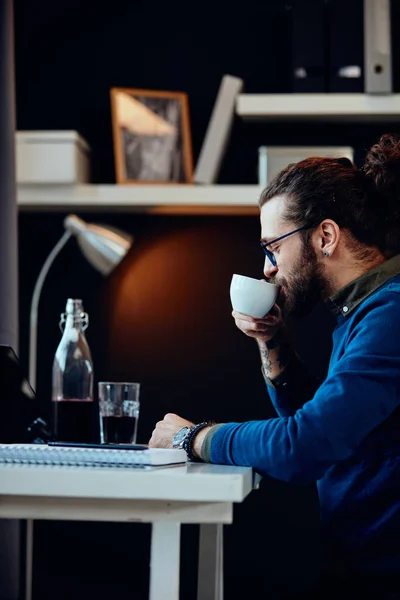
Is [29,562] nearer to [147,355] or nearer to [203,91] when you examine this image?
[147,355]

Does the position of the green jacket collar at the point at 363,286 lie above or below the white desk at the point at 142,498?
above

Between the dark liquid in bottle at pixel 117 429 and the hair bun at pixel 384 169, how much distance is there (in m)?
0.67

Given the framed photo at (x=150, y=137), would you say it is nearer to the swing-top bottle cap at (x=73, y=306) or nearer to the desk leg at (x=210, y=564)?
the swing-top bottle cap at (x=73, y=306)

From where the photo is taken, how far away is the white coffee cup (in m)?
1.66

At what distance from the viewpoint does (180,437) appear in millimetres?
1433

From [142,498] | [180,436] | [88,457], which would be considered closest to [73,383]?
[180,436]

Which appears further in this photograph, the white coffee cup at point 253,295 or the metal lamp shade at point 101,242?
the metal lamp shade at point 101,242

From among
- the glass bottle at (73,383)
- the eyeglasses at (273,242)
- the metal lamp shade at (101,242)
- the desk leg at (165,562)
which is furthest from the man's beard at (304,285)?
the metal lamp shade at (101,242)

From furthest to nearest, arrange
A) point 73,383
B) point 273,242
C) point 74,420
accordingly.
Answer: point 73,383 < point 74,420 < point 273,242

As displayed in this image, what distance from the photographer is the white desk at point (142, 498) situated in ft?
3.56

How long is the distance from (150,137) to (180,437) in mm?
→ 1548

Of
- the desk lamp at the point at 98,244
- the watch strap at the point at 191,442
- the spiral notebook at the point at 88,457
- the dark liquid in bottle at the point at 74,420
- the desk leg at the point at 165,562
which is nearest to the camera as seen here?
the desk leg at the point at 165,562

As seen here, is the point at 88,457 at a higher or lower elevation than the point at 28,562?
higher

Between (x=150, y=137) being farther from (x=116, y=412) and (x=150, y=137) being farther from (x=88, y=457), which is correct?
(x=88, y=457)
